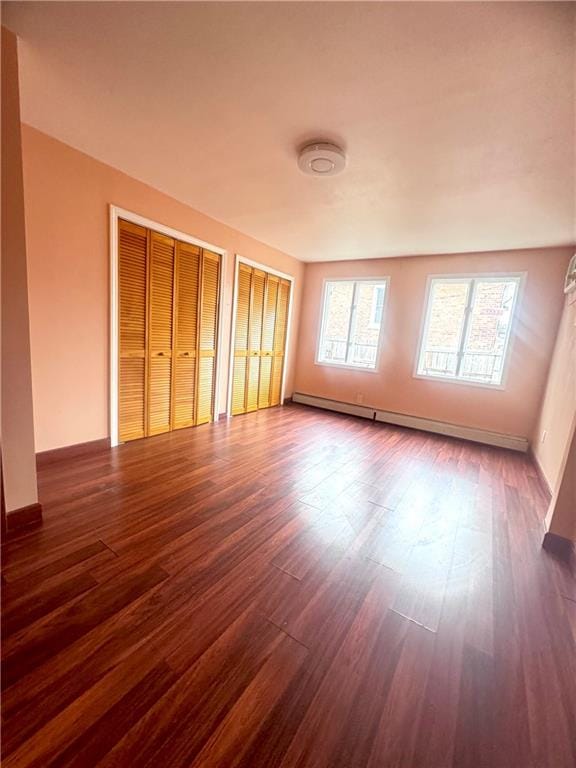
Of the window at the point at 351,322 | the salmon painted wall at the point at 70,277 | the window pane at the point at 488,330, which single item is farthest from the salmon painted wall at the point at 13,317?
the window pane at the point at 488,330

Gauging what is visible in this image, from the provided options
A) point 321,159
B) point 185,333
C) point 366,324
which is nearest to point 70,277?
point 185,333

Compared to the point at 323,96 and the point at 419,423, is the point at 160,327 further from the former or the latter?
the point at 419,423

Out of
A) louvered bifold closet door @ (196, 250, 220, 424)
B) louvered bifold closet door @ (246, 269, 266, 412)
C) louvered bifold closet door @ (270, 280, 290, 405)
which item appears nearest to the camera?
louvered bifold closet door @ (196, 250, 220, 424)

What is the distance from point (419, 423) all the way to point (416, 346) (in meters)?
1.14

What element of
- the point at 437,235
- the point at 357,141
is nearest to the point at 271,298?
the point at 437,235

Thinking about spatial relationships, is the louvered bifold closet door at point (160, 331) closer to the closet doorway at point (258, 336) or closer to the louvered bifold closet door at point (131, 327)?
the louvered bifold closet door at point (131, 327)

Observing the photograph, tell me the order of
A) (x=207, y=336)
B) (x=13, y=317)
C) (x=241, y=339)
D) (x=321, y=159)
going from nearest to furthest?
1. (x=13, y=317)
2. (x=321, y=159)
3. (x=207, y=336)
4. (x=241, y=339)

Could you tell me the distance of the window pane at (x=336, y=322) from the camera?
510 centimetres

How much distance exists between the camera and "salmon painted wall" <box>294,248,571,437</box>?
11.9ft

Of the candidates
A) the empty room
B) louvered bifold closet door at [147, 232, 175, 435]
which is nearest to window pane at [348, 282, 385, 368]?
the empty room

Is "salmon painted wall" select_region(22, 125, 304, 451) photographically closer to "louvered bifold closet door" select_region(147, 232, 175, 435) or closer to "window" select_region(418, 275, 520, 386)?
"louvered bifold closet door" select_region(147, 232, 175, 435)

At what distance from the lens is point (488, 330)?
4.01 metres

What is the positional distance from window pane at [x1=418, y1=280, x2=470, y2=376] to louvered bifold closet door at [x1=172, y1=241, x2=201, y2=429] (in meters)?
3.23

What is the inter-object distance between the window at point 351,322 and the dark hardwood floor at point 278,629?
2.93 meters
